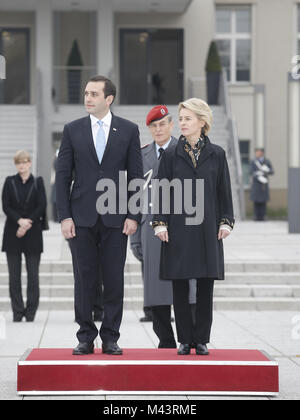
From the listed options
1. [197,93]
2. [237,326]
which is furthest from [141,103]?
[237,326]

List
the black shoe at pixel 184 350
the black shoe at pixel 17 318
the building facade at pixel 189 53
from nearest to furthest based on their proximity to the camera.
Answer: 1. the black shoe at pixel 184 350
2. the black shoe at pixel 17 318
3. the building facade at pixel 189 53

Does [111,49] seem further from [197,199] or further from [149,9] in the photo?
[197,199]

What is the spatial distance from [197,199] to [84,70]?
69.8 ft

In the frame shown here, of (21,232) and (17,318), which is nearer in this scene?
(21,232)

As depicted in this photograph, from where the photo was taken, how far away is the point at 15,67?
28938mm

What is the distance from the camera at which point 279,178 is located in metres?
28.8

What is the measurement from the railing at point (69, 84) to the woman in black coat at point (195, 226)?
20384 millimetres

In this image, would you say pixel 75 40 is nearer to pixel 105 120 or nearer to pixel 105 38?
pixel 105 38

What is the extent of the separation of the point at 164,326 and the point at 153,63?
75.1 feet

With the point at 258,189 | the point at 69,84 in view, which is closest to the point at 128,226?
the point at 258,189

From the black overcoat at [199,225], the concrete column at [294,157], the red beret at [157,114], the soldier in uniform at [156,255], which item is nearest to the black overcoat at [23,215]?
the soldier in uniform at [156,255]

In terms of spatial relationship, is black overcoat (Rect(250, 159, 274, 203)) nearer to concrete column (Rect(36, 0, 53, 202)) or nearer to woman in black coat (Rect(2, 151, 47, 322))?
concrete column (Rect(36, 0, 53, 202))

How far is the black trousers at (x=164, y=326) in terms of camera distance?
702 cm

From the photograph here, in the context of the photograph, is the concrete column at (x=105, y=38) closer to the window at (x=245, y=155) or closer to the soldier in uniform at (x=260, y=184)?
the window at (x=245, y=155)
